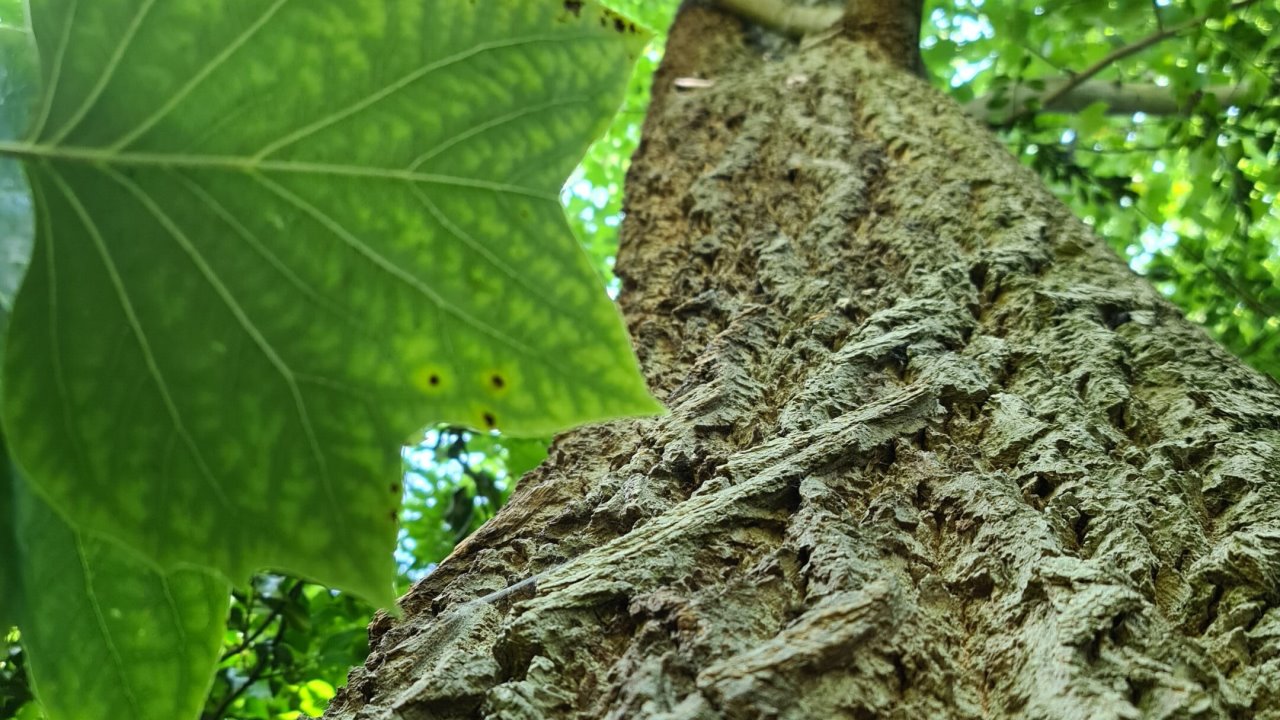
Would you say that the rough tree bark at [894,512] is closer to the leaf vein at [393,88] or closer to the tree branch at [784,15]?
the leaf vein at [393,88]

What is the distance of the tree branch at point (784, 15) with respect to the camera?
2295 mm

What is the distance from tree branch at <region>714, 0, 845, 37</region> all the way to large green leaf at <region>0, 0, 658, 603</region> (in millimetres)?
1859

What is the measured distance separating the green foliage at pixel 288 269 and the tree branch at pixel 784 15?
1.85 meters

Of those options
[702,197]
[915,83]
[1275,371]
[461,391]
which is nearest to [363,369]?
[461,391]

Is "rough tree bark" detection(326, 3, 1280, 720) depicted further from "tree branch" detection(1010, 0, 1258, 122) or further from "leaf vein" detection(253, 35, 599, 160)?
"tree branch" detection(1010, 0, 1258, 122)

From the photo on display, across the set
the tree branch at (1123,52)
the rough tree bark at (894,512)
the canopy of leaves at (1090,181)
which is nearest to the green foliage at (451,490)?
the canopy of leaves at (1090,181)

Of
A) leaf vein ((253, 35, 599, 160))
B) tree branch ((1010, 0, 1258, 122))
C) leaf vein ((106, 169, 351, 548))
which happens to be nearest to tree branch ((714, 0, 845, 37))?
tree branch ((1010, 0, 1258, 122))

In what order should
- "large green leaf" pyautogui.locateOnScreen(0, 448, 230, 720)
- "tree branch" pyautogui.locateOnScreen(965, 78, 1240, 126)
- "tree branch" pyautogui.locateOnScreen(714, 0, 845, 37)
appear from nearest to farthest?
"large green leaf" pyautogui.locateOnScreen(0, 448, 230, 720) → "tree branch" pyautogui.locateOnScreen(714, 0, 845, 37) → "tree branch" pyautogui.locateOnScreen(965, 78, 1240, 126)

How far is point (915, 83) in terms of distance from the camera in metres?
1.85

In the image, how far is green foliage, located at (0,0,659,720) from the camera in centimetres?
53

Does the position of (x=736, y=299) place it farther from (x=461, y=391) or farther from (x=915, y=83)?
(x=915, y=83)

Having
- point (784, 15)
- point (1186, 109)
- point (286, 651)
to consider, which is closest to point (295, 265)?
point (286, 651)

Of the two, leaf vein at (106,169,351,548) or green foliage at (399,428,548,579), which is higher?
green foliage at (399,428,548,579)

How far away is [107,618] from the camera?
0.66 meters
